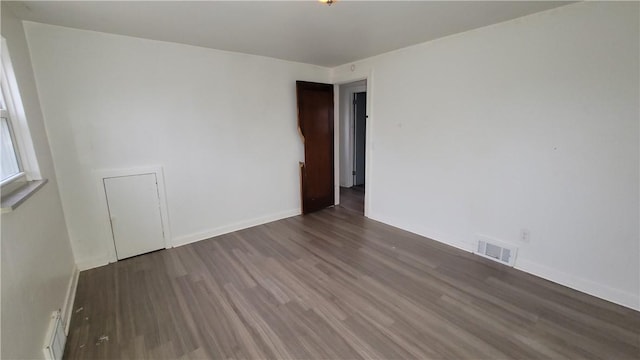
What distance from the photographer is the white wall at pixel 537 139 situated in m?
2.02

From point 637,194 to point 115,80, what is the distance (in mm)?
4481

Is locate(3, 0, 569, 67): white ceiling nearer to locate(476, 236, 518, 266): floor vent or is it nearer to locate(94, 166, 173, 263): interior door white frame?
locate(94, 166, 173, 263): interior door white frame

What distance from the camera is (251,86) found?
351cm

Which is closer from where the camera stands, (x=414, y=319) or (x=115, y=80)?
(x=414, y=319)

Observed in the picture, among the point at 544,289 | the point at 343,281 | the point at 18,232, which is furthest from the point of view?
the point at 343,281

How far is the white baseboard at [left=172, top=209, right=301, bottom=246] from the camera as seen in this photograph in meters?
3.25

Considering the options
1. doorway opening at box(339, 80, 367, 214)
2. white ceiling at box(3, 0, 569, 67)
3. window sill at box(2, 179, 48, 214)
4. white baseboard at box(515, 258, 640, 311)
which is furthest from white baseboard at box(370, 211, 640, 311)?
window sill at box(2, 179, 48, 214)

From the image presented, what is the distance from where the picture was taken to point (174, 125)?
3.02 metres

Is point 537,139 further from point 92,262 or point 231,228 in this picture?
point 92,262

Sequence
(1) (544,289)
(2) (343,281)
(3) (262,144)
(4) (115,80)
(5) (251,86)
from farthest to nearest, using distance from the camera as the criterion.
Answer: (3) (262,144) < (5) (251,86) < (4) (115,80) < (2) (343,281) < (1) (544,289)

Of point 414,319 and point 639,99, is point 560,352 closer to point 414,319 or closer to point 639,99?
point 414,319

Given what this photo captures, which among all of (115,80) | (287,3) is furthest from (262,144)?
(287,3)


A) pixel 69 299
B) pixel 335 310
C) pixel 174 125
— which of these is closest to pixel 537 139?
pixel 335 310

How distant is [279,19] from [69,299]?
2.81 metres
